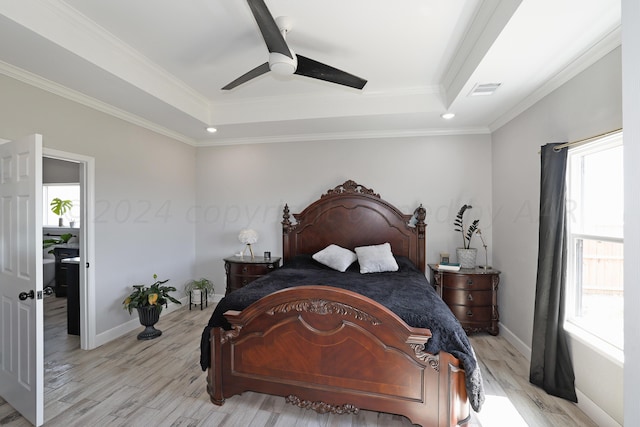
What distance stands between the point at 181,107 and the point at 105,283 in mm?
2127

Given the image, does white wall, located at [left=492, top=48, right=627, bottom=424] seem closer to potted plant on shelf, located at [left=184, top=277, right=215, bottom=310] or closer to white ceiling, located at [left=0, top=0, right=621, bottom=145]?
white ceiling, located at [left=0, top=0, right=621, bottom=145]

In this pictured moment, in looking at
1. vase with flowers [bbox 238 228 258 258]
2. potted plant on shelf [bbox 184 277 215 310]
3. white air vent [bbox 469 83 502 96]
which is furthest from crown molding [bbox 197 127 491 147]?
potted plant on shelf [bbox 184 277 215 310]

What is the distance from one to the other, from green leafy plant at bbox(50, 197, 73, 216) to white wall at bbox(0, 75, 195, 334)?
2828mm

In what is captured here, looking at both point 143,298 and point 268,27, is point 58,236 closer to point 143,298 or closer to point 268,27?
point 143,298

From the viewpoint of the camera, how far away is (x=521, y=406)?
216cm

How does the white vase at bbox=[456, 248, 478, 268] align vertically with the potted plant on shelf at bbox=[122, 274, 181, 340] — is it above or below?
above

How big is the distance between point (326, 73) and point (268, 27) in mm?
560

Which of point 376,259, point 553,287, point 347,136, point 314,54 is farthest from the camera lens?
point 347,136

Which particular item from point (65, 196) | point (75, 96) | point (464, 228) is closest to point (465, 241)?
point (464, 228)

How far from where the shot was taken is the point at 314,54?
264 centimetres

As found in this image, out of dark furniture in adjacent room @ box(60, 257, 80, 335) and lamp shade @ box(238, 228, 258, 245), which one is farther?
lamp shade @ box(238, 228, 258, 245)

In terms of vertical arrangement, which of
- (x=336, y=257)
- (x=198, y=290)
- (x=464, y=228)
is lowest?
(x=198, y=290)

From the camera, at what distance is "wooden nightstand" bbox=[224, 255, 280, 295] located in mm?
3928

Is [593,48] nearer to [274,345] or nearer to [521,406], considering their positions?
[521,406]
